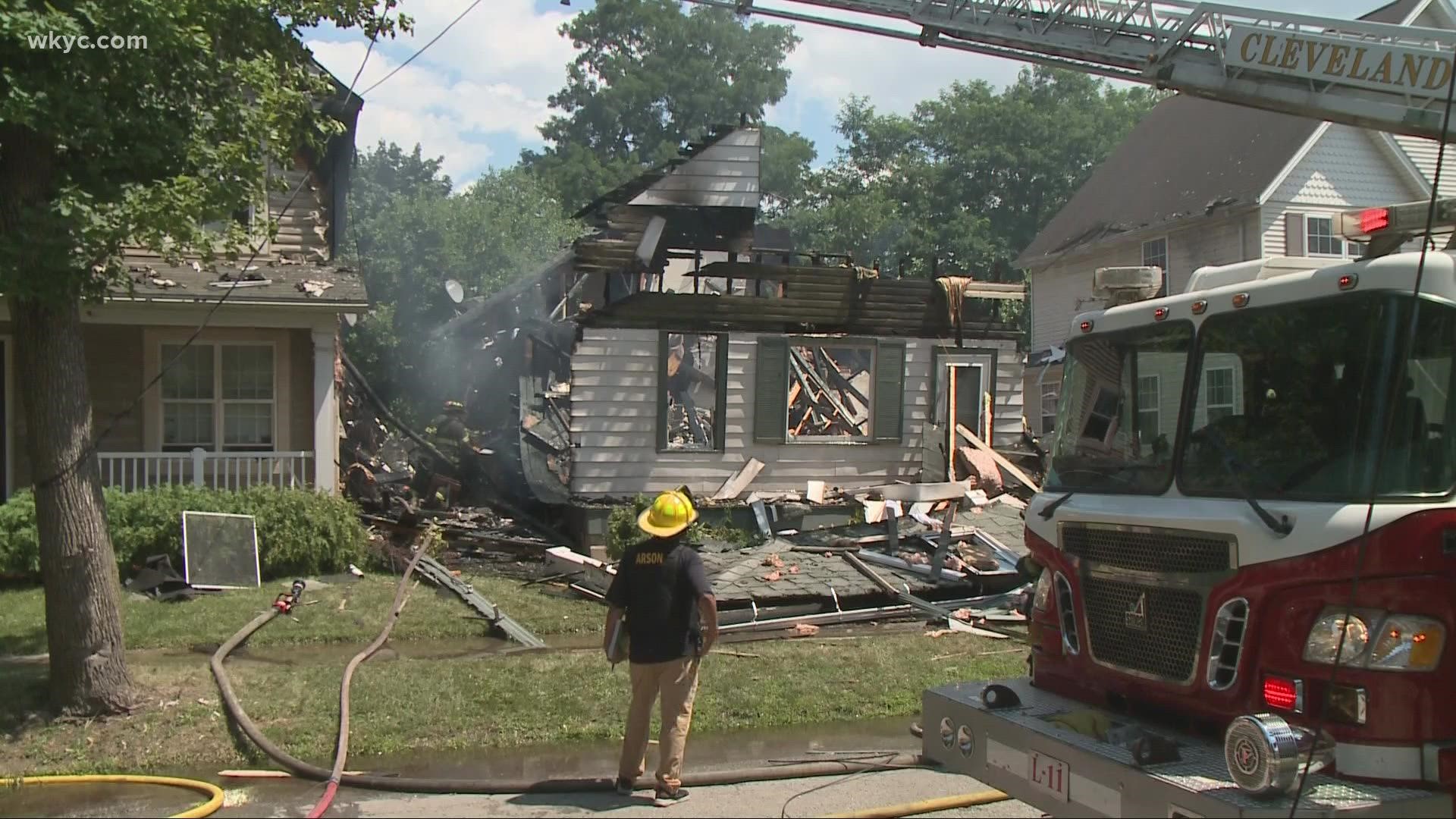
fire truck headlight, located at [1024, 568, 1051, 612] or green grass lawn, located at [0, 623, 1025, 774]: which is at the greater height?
fire truck headlight, located at [1024, 568, 1051, 612]

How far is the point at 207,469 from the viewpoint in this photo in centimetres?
1408

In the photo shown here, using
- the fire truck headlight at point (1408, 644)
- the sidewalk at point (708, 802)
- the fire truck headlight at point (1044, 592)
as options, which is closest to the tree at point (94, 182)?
the sidewalk at point (708, 802)

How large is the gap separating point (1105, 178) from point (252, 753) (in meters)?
22.8

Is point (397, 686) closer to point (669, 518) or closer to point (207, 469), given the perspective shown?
point (669, 518)

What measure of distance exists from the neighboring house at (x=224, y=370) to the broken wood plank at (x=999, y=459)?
27.2ft

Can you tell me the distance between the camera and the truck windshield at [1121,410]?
488 centimetres

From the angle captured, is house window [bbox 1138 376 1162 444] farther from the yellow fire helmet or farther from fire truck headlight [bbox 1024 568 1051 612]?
the yellow fire helmet

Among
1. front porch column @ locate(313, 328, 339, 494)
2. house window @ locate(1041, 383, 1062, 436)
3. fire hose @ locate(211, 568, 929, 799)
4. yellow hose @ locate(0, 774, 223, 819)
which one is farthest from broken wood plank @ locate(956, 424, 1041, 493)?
yellow hose @ locate(0, 774, 223, 819)

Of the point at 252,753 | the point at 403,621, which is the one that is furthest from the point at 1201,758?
the point at 403,621

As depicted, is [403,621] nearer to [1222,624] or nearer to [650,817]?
[650,817]

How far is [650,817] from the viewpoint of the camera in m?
5.91

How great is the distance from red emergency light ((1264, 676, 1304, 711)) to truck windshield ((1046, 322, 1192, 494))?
1.01 m

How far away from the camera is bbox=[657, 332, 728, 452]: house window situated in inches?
623

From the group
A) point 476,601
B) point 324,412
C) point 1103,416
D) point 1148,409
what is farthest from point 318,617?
point 1148,409
